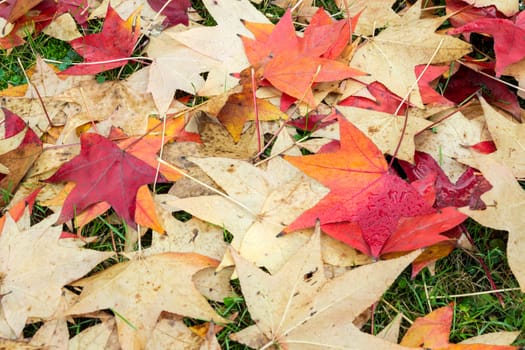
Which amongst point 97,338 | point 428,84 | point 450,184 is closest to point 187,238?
point 97,338

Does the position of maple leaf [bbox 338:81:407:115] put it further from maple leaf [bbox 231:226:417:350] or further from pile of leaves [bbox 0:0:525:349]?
maple leaf [bbox 231:226:417:350]

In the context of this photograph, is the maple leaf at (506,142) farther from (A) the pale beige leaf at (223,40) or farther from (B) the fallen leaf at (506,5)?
(A) the pale beige leaf at (223,40)

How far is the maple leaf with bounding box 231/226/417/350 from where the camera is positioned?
1039 mm

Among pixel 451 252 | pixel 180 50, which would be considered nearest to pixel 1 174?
pixel 180 50

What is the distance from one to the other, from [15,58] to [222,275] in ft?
3.37

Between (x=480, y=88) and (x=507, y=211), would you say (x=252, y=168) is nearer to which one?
(x=507, y=211)

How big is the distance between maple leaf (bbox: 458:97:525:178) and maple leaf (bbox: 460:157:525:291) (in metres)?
0.10

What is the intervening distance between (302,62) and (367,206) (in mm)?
460

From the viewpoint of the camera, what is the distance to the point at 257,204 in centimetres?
124

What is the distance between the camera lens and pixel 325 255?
1.21 metres

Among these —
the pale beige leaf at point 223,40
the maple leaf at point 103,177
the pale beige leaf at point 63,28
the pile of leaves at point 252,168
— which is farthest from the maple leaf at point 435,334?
the pale beige leaf at point 63,28

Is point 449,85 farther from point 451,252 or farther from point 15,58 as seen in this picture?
point 15,58

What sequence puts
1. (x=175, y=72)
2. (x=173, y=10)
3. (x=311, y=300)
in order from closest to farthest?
Result: (x=311, y=300)
(x=175, y=72)
(x=173, y=10)

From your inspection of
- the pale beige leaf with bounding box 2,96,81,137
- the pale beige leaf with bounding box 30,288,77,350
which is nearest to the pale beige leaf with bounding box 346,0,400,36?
the pale beige leaf with bounding box 2,96,81,137
